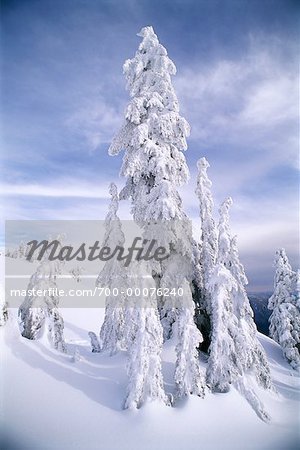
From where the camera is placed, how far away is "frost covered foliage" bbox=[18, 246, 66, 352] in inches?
674

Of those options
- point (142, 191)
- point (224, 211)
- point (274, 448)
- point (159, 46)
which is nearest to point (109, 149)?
point (142, 191)

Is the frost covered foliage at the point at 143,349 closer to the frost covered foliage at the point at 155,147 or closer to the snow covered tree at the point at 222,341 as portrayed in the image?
the frost covered foliage at the point at 155,147

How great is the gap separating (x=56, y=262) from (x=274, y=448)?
13600 mm

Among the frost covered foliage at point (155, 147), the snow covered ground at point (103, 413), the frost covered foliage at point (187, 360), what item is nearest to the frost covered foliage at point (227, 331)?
the snow covered ground at point (103, 413)

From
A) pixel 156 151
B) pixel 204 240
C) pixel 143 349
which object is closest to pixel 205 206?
pixel 204 240

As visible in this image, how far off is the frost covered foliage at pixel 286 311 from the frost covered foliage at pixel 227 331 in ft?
40.5

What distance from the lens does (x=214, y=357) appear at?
1330 centimetres

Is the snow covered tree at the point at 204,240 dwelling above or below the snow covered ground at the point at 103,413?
above

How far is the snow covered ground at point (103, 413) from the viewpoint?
10.3 metres

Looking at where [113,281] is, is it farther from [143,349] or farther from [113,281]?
[143,349]

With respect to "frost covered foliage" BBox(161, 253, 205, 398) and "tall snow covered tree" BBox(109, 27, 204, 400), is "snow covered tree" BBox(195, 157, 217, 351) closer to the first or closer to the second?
"tall snow covered tree" BBox(109, 27, 204, 400)

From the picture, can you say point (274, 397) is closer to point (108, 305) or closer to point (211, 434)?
point (211, 434)

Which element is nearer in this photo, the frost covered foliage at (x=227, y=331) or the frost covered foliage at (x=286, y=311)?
the frost covered foliage at (x=227, y=331)

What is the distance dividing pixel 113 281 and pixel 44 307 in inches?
193
